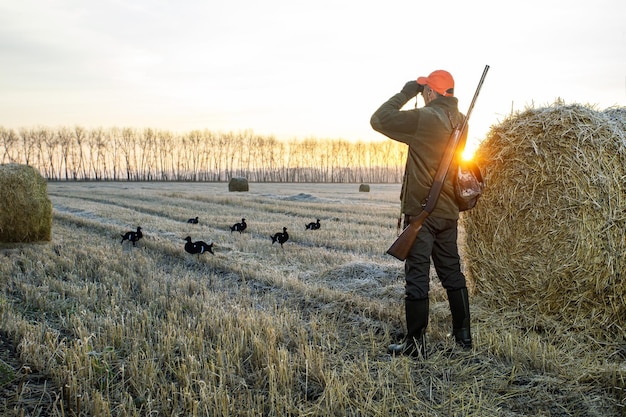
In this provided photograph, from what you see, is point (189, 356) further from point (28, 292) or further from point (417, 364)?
point (28, 292)

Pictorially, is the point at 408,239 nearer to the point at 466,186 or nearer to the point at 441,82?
the point at 466,186

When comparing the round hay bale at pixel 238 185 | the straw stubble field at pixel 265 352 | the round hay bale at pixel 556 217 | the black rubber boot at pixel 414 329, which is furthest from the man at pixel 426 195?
the round hay bale at pixel 238 185

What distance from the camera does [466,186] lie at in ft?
14.7

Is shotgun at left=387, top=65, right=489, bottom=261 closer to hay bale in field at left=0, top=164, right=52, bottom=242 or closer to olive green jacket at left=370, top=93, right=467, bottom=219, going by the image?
olive green jacket at left=370, top=93, right=467, bottom=219

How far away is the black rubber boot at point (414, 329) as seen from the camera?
14.5 feet

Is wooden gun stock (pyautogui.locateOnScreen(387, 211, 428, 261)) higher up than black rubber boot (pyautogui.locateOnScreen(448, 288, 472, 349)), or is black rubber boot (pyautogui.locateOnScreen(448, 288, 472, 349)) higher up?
wooden gun stock (pyautogui.locateOnScreen(387, 211, 428, 261))

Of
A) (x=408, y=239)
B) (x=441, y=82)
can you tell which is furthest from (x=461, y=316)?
(x=441, y=82)

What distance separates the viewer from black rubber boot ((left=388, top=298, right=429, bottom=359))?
4.41 meters

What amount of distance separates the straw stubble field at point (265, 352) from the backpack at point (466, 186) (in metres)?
1.34

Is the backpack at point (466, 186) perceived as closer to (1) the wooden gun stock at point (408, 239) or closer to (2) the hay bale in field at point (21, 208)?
(1) the wooden gun stock at point (408, 239)

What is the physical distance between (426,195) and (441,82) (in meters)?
1.05

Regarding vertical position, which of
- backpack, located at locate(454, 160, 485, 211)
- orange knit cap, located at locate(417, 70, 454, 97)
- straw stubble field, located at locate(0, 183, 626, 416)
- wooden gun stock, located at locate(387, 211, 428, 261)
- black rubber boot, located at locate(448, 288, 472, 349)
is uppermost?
orange knit cap, located at locate(417, 70, 454, 97)

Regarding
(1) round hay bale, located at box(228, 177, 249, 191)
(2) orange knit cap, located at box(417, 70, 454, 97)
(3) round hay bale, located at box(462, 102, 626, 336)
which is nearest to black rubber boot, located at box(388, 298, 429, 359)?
(3) round hay bale, located at box(462, 102, 626, 336)

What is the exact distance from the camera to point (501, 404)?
11.9 ft
